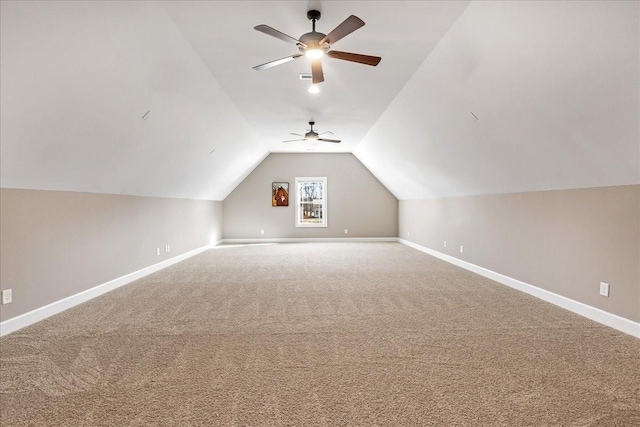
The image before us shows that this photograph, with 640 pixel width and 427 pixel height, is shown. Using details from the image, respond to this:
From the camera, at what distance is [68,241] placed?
3.97 m

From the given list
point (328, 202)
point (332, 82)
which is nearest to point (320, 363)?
point (332, 82)

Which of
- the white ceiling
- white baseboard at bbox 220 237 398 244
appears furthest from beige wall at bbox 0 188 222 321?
white baseboard at bbox 220 237 398 244

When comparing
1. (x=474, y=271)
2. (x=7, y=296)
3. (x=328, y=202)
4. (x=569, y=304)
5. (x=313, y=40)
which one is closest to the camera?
(x=313, y=40)

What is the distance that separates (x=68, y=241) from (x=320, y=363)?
335 cm

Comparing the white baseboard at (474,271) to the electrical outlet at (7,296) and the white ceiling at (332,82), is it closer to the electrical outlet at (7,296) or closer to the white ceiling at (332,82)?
the electrical outlet at (7,296)

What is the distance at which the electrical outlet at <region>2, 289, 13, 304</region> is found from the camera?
3080mm

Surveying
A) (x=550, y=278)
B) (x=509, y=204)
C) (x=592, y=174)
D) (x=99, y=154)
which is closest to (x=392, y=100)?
(x=509, y=204)

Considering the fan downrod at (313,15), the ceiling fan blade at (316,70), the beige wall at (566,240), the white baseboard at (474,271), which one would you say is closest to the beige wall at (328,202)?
the white baseboard at (474,271)

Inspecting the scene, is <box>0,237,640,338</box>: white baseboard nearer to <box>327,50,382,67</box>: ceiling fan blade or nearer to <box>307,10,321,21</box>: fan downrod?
<box>327,50,382,67</box>: ceiling fan blade

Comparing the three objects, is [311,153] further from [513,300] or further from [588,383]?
[588,383]

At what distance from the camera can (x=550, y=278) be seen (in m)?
4.09

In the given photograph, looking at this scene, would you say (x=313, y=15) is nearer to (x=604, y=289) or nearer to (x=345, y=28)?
(x=345, y=28)

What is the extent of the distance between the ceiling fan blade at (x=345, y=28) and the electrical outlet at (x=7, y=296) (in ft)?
11.8

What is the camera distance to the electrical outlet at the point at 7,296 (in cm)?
308
